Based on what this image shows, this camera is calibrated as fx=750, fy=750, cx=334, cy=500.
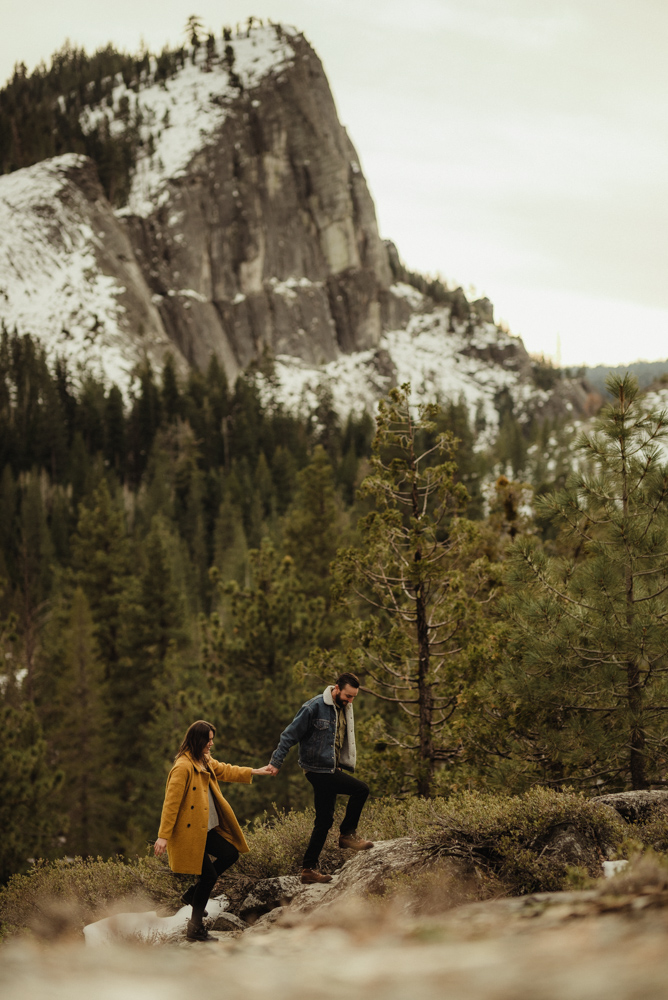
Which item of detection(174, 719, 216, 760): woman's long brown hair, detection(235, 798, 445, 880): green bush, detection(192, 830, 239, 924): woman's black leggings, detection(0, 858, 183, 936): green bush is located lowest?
detection(0, 858, 183, 936): green bush

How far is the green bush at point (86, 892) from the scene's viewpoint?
7.20 metres

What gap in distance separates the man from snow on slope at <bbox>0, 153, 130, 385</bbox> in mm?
89911

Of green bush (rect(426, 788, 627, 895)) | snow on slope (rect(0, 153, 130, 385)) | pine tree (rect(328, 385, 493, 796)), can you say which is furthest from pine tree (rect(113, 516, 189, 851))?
snow on slope (rect(0, 153, 130, 385))

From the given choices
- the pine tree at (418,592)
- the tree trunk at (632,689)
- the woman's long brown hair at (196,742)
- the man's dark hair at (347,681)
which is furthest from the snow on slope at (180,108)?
the woman's long brown hair at (196,742)

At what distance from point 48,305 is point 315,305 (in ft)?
187

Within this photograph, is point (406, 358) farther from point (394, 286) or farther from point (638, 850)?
point (638, 850)

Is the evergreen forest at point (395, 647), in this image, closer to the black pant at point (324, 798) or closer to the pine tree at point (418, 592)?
the pine tree at point (418, 592)

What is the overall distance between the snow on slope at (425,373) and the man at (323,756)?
10544 centimetres

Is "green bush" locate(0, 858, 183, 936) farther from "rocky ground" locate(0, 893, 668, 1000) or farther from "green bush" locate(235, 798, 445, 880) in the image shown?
"rocky ground" locate(0, 893, 668, 1000)

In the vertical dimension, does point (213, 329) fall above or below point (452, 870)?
above

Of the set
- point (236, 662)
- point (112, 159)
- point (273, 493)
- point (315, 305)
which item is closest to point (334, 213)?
point (315, 305)

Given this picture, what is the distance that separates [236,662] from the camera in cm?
1805

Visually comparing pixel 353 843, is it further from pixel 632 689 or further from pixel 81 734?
pixel 81 734

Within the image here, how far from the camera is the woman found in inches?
228
